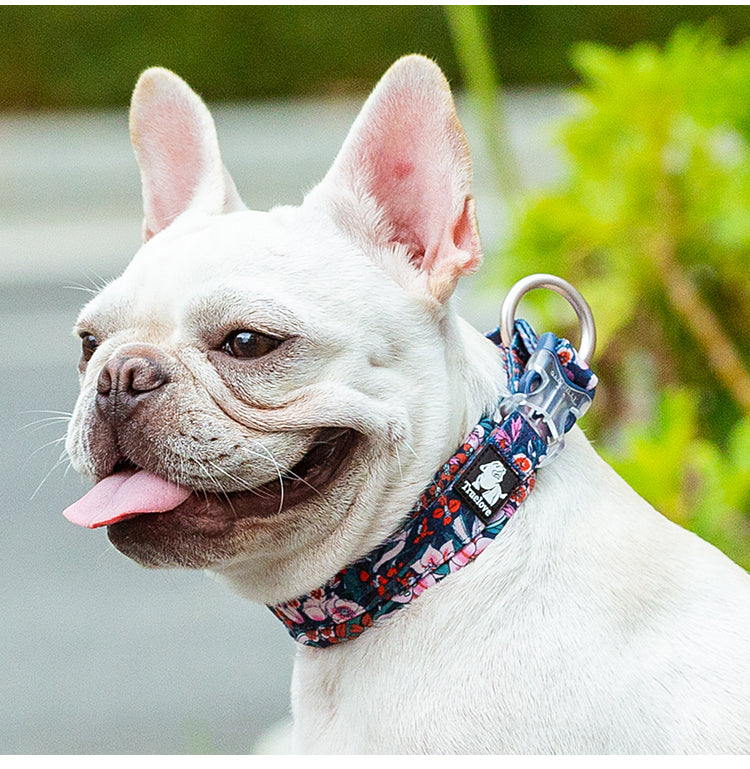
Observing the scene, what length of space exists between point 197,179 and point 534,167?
559 centimetres

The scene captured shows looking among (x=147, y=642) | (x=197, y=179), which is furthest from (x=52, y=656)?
(x=197, y=179)

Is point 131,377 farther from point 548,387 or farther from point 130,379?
point 548,387

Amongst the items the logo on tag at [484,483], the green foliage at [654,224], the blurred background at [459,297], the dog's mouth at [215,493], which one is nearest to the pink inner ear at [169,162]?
the blurred background at [459,297]

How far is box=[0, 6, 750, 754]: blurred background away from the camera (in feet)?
9.32

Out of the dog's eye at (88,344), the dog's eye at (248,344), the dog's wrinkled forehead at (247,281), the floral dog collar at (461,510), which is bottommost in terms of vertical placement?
the floral dog collar at (461,510)

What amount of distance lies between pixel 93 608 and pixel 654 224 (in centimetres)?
257

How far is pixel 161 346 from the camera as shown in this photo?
1.17 meters

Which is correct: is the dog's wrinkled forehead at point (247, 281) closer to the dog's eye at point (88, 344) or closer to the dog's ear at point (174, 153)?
the dog's eye at point (88, 344)

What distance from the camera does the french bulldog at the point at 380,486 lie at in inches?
44.3

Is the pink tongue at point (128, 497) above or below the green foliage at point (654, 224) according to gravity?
above

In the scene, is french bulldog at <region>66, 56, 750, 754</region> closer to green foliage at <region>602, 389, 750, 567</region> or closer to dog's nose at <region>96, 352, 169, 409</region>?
dog's nose at <region>96, 352, 169, 409</region>

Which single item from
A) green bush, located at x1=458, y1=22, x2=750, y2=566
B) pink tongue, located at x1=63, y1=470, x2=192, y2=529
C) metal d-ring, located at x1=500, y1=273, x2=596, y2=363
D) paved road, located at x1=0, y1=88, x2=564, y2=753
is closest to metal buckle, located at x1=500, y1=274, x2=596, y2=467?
metal d-ring, located at x1=500, y1=273, x2=596, y2=363

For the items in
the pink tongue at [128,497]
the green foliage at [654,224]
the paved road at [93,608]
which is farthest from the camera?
the paved road at [93,608]

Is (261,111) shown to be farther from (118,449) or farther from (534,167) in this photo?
(118,449)
